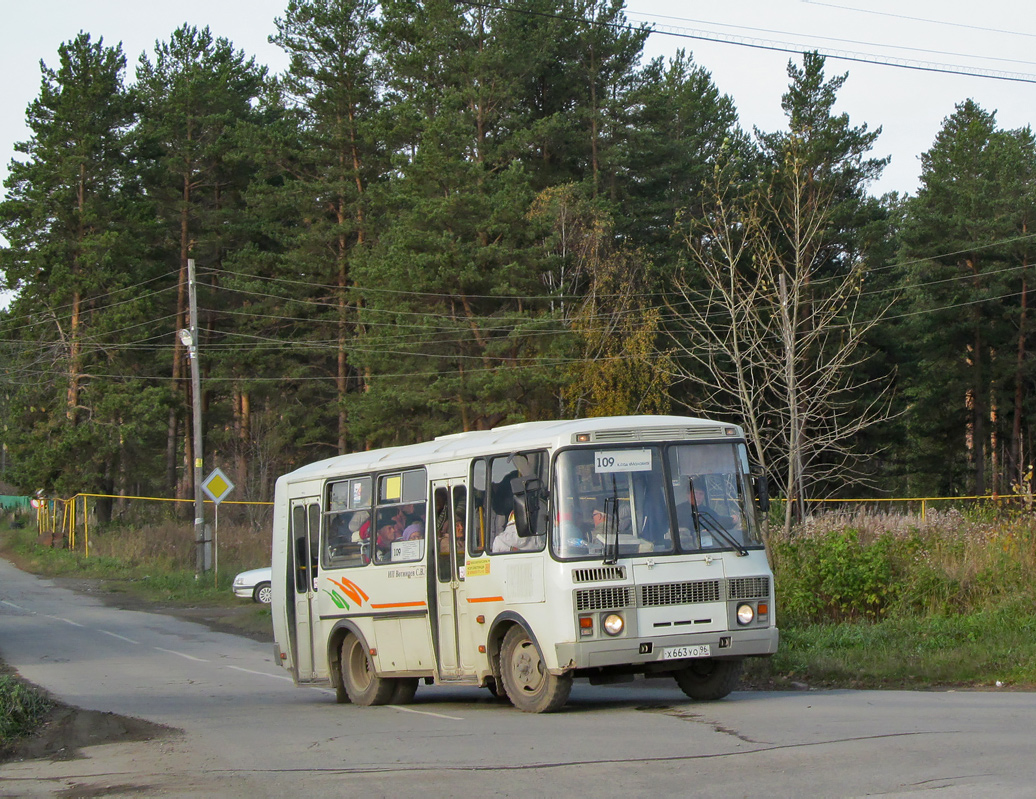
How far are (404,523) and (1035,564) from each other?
8620mm

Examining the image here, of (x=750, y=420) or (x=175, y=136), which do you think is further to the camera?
(x=175, y=136)

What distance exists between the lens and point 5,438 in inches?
2121

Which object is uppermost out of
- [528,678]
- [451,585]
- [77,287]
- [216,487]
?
[77,287]

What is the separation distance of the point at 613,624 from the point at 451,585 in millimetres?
2304

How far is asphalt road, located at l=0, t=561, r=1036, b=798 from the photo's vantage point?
741cm

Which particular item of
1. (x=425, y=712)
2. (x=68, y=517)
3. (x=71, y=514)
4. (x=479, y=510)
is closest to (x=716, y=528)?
(x=479, y=510)

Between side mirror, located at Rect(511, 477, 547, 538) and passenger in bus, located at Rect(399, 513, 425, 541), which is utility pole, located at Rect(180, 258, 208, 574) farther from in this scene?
side mirror, located at Rect(511, 477, 547, 538)

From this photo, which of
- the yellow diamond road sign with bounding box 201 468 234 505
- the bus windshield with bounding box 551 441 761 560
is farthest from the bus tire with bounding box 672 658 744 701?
the yellow diamond road sign with bounding box 201 468 234 505

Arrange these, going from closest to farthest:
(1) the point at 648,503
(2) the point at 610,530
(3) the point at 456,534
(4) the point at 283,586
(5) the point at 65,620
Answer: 1. (2) the point at 610,530
2. (1) the point at 648,503
3. (3) the point at 456,534
4. (4) the point at 283,586
5. (5) the point at 65,620

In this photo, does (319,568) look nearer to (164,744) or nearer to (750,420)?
(164,744)

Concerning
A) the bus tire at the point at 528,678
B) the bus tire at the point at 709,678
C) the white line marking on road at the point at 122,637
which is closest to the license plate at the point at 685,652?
the bus tire at the point at 709,678

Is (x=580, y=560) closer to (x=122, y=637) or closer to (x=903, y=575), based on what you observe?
(x=903, y=575)

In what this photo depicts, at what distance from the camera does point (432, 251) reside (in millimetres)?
44375

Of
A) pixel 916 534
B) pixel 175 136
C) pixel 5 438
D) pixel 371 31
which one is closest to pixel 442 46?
pixel 371 31
